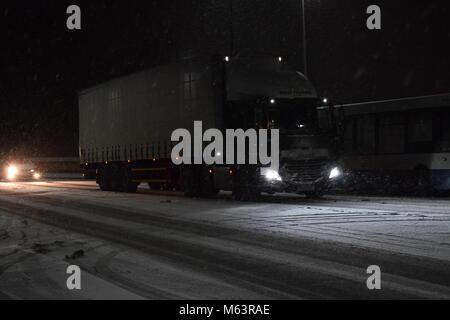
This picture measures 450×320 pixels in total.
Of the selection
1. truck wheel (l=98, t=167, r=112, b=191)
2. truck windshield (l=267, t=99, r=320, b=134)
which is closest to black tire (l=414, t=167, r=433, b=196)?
truck windshield (l=267, t=99, r=320, b=134)

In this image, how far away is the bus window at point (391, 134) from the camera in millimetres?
24438

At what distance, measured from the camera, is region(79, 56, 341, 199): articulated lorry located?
19734mm

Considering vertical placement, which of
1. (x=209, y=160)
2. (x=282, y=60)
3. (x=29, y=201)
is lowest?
(x=29, y=201)

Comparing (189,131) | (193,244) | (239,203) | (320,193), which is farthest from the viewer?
(189,131)

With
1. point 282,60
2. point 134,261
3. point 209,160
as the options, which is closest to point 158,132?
point 209,160

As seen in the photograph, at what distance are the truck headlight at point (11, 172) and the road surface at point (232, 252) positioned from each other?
110 ft

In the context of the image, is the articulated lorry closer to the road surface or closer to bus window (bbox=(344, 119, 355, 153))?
the road surface

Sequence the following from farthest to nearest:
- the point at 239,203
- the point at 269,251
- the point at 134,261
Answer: the point at 239,203 < the point at 269,251 < the point at 134,261

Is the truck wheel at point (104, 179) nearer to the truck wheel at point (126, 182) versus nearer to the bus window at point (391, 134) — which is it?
the truck wheel at point (126, 182)

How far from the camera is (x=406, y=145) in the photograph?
79.2ft

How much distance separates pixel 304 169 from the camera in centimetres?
1973

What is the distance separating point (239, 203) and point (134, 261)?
10.6 metres

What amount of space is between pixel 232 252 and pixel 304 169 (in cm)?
1005
